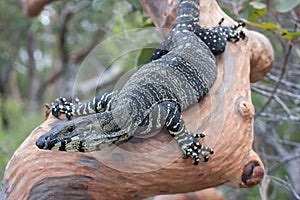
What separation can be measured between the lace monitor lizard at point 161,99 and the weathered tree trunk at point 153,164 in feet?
0.19

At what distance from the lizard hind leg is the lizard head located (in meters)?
0.40

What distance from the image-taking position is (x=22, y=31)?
277 inches

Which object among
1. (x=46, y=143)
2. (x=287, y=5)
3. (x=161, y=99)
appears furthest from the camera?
(x=287, y=5)

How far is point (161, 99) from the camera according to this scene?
261cm

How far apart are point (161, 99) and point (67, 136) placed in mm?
575

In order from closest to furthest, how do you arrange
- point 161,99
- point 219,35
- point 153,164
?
1. point 153,164
2. point 161,99
3. point 219,35

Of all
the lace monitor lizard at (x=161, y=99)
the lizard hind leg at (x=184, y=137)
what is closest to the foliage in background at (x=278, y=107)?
the lace monitor lizard at (x=161, y=99)

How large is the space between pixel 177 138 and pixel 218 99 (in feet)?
1.12

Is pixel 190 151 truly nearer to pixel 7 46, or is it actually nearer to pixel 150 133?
pixel 150 133

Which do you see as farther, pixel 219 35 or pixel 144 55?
pixel 144 55

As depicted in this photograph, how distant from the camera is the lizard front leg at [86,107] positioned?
2.66m

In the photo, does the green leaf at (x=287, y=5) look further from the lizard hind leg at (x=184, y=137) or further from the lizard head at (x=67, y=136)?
the lizard head at (x=67, y=136)

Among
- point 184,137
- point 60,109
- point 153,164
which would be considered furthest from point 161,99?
point 60,109

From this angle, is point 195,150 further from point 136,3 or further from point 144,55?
point 136,3
